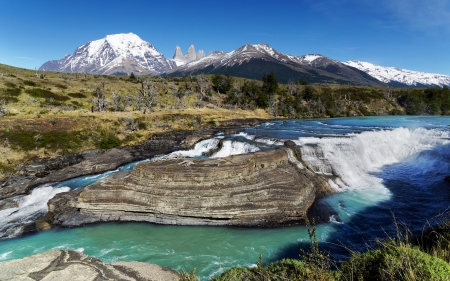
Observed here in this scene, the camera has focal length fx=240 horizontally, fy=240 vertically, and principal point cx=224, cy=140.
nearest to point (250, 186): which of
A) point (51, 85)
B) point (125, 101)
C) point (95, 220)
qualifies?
point (95, 220)

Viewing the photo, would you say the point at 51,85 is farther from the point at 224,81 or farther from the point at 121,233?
the point at 121,233

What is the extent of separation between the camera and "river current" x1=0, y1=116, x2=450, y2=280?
15.7 meters

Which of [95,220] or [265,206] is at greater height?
[265,206]

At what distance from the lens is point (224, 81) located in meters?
99.5

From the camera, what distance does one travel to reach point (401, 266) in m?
5.48

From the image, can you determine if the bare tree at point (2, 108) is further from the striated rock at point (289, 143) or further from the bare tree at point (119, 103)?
the striated rock at point (289, 143)

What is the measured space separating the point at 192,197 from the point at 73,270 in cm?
948

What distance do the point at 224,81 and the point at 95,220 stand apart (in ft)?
282

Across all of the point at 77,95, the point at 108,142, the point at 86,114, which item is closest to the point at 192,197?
the point at 108,142

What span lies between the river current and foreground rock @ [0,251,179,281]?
2372 millimetres

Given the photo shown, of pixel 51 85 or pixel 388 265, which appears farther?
pixel 51 85

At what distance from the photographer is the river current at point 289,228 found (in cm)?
1573

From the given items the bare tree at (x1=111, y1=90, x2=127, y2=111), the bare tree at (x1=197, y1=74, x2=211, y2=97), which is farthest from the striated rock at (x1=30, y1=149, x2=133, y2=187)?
the bare tree at (x1=197, y1=74, x2=211, y2=97)

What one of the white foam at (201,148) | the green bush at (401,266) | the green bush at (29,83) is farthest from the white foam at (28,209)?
the green bush at (29,83)
